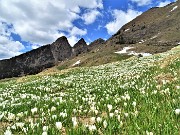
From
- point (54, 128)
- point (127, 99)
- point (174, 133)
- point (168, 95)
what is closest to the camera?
point (174, 133)

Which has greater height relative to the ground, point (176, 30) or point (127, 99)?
point (176, 30)

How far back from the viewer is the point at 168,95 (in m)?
10.8

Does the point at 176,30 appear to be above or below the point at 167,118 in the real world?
above

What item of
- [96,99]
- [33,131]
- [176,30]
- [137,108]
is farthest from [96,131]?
[176,30]

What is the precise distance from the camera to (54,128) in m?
7.72

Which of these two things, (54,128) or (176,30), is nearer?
(54,128)

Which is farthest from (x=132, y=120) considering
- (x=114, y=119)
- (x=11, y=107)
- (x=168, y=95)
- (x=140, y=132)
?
(x=11, y=107)

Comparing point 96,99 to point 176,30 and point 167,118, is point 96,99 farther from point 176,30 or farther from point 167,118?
point 176,30

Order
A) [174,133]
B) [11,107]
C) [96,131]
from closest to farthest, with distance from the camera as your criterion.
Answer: [174,133]
[96,131]
[11,107]

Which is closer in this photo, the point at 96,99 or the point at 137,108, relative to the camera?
the point at 137,108

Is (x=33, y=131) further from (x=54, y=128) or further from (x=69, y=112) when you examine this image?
(x=69, y=112)

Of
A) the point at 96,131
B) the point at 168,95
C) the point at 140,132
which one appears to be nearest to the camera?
the point at 140,132

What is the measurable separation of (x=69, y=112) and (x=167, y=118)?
380 cm

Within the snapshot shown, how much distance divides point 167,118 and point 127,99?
13.5 feet
